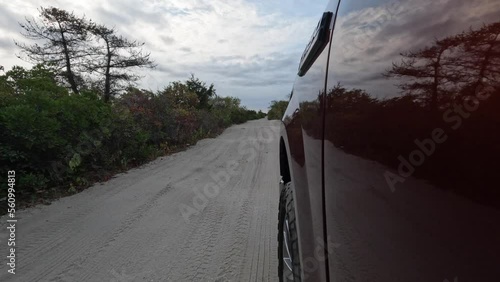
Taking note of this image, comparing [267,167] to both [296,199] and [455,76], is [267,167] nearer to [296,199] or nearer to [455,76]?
[296,199]

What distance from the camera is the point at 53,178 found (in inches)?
244

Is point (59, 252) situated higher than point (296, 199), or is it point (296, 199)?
point (296, 199)

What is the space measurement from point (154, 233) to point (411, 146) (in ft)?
12.4

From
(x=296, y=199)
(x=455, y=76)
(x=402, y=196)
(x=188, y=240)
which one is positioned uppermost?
(x=455, y=76)

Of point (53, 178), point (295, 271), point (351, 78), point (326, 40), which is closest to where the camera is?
point (351, 78)

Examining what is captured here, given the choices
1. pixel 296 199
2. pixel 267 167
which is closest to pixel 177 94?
pixel 267 167

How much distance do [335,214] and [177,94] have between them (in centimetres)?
1821

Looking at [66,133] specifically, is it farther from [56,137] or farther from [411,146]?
[411,146]

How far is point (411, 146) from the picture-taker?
29.6 inches

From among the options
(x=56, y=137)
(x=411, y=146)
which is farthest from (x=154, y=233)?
(x=411, y=146)

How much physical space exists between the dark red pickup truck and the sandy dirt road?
7.38ft

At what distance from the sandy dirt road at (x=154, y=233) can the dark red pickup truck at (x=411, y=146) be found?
225 cm

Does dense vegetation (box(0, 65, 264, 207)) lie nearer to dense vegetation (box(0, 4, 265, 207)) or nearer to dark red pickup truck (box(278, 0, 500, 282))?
dense vegetation (box(0, 4, 265, 207))

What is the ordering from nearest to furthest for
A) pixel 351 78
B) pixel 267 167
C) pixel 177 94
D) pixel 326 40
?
pixel 351 78 < pixel 326 40 < pixel 267 167 < pixel 177 94
